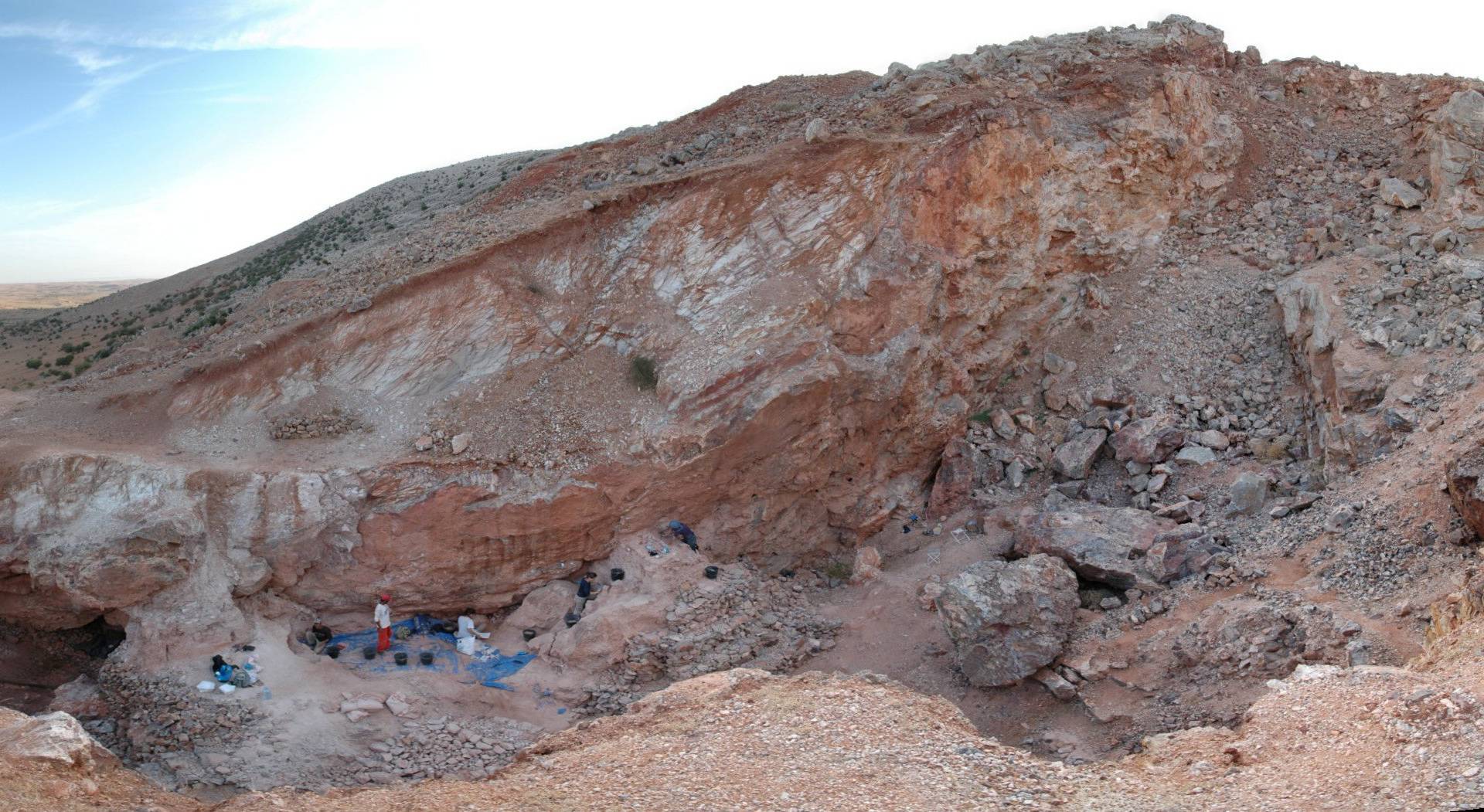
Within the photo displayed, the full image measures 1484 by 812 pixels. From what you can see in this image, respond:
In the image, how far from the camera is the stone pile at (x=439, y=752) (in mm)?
11117

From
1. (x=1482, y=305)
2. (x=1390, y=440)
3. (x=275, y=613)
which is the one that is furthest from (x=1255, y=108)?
(x=275, y=613)

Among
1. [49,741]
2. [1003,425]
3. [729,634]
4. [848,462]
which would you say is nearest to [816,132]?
[848,462]

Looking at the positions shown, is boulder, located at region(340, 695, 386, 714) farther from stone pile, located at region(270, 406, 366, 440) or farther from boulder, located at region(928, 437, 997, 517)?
boulder, located at region(928, 437, 997, 517)

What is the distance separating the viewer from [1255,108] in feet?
64.0

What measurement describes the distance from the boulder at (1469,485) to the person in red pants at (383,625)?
1330cm

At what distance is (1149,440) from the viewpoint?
15.0 metres

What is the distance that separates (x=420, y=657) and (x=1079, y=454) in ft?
35.4

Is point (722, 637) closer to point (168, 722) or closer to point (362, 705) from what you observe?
point (362, 705)

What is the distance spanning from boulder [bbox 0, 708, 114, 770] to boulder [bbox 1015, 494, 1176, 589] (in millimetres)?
11479

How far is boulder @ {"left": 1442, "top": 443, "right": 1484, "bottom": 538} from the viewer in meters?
9.95

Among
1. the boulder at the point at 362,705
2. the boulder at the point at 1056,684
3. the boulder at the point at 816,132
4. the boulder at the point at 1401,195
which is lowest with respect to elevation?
the boulder at the point at 1056,684

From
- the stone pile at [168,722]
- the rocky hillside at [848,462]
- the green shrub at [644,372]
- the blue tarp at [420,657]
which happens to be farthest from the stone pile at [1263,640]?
the stone pile at [168,722]

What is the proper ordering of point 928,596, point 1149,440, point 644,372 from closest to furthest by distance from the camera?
1. point 928,596
2. point 644,372
3. point 1149,440

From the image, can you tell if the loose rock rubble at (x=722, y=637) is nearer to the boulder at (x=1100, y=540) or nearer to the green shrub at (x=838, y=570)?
the green shrub at (x=838, y=570)
